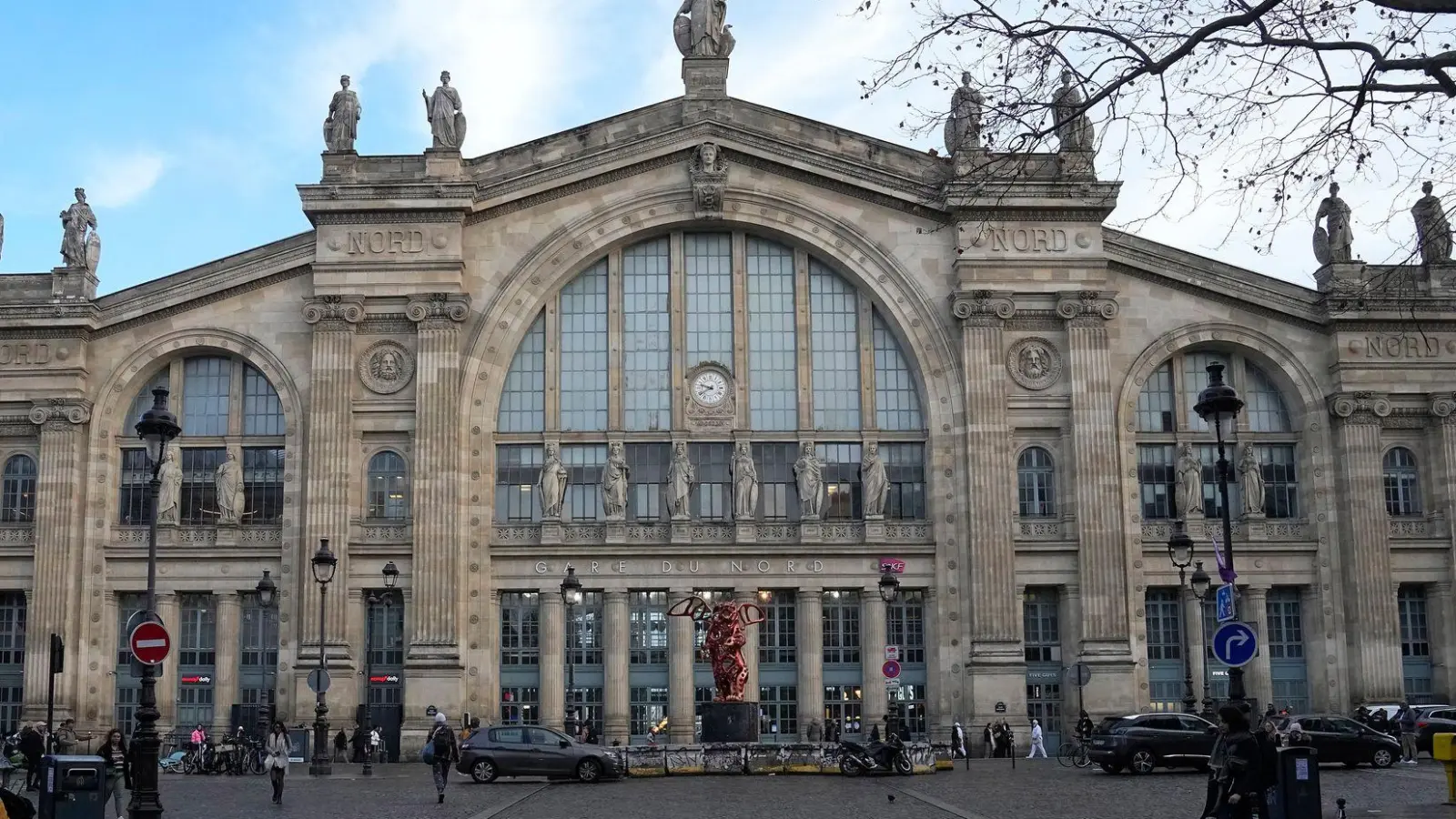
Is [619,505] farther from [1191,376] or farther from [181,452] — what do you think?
[1191,376]

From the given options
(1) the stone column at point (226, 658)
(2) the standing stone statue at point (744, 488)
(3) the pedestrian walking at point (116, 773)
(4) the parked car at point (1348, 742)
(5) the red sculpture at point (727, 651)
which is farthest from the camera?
(2) the standing stone statue at point (744, 488)

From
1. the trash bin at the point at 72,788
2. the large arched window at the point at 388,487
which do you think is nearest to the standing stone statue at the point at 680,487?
the large arched window at the point at 388,487

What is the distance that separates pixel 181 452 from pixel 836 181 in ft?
76.6

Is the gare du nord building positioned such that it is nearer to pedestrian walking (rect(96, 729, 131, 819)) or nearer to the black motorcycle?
the black motorcycle

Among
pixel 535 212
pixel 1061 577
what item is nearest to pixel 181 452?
pixel 535 212

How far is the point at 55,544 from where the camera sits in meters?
53.4

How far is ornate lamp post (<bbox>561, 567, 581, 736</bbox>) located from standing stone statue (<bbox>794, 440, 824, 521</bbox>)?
25.1 feet

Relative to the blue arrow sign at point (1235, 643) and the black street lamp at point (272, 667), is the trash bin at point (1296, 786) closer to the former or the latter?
the blue arrow sign at point (1235, 643)

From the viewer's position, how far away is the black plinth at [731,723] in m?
41.8

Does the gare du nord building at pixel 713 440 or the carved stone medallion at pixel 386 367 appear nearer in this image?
the gare du nord building at pixel 713 440

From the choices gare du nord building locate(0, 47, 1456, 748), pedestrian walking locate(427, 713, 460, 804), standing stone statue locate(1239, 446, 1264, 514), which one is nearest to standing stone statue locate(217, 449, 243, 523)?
gare du nord building locate(0, 47, 1456, 748)

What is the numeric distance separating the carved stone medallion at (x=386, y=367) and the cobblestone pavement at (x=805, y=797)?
15.8 meters

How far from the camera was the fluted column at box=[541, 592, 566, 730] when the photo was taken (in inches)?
2074

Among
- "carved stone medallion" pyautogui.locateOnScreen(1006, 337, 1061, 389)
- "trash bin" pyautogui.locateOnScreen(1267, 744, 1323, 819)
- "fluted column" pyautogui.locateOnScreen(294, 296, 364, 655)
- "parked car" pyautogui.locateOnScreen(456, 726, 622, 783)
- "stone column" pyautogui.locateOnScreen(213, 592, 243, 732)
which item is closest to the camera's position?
"trash bin" pyautogui.locateOnScreen(1267, 744, 1323, 819)
